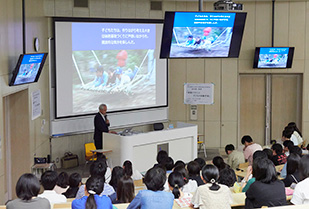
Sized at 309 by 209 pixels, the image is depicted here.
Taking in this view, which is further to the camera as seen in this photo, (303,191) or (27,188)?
(303,191)

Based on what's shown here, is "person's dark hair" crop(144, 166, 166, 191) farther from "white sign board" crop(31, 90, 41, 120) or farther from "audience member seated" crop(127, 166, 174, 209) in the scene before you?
"white sign board" crop(31, 90, 41, 120)

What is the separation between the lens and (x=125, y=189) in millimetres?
4699

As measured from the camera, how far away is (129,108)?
36.5 ft

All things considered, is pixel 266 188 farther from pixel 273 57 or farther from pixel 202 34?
pixel 273 57

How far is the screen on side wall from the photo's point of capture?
33.0ft

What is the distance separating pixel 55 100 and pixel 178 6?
12.3ft

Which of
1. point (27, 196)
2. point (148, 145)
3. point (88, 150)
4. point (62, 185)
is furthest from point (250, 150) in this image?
point (27, 196)

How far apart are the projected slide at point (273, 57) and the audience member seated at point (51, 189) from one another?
7.56 m

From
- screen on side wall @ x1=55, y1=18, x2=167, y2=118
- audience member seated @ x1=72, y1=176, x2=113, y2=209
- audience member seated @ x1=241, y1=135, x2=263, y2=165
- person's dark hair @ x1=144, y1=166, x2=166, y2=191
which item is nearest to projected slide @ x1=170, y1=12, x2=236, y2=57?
audience member seated @ x1=241, y1=135, x2=263, y2=165

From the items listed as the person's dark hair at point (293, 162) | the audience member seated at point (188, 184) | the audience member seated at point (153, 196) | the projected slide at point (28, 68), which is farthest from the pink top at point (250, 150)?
the audience member seated at point (153, 196)

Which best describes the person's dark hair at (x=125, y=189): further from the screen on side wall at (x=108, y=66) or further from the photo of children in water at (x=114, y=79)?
the photo of children in water at (x=114, y=79)

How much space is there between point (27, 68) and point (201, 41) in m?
2.78

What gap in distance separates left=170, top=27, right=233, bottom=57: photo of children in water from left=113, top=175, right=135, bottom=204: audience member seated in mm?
3557

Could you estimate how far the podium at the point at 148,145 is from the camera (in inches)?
342
